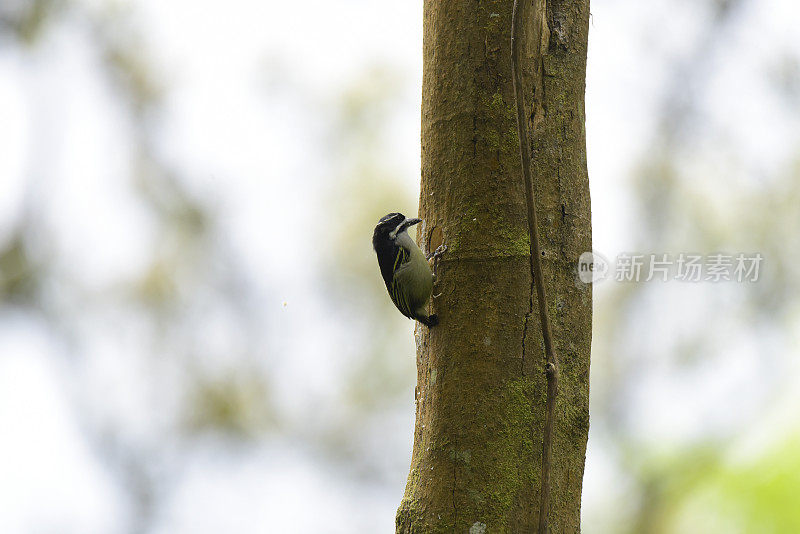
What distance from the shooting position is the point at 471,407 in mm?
1566

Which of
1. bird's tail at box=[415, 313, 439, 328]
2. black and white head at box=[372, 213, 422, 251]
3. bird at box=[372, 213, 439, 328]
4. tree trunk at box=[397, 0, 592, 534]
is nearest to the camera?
tree trunk at box=[397, 0, 592, 534]

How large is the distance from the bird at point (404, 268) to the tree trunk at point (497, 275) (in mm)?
68

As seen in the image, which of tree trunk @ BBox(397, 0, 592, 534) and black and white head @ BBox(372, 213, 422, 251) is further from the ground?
black and white head @ BBox(372, 213, 422, 251)

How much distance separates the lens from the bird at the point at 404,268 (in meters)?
1.84

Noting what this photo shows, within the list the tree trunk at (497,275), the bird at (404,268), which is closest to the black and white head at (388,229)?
the bird at (404,268)

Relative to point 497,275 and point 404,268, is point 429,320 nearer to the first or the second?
point 497,275

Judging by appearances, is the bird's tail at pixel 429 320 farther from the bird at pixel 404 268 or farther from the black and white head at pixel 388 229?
the black and white head at pixel 388 229

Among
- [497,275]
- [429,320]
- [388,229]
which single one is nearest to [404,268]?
[388,229]

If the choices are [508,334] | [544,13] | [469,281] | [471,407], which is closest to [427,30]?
[544,13]

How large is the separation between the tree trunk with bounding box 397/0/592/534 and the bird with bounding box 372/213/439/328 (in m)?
0.07

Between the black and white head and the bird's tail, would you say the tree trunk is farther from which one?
the black and white head

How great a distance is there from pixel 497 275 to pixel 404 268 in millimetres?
657

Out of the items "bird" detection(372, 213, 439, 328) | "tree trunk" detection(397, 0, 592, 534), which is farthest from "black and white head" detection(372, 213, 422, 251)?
"tree trunk" detection(397, 0, 592, 534)

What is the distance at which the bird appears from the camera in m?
1.84
